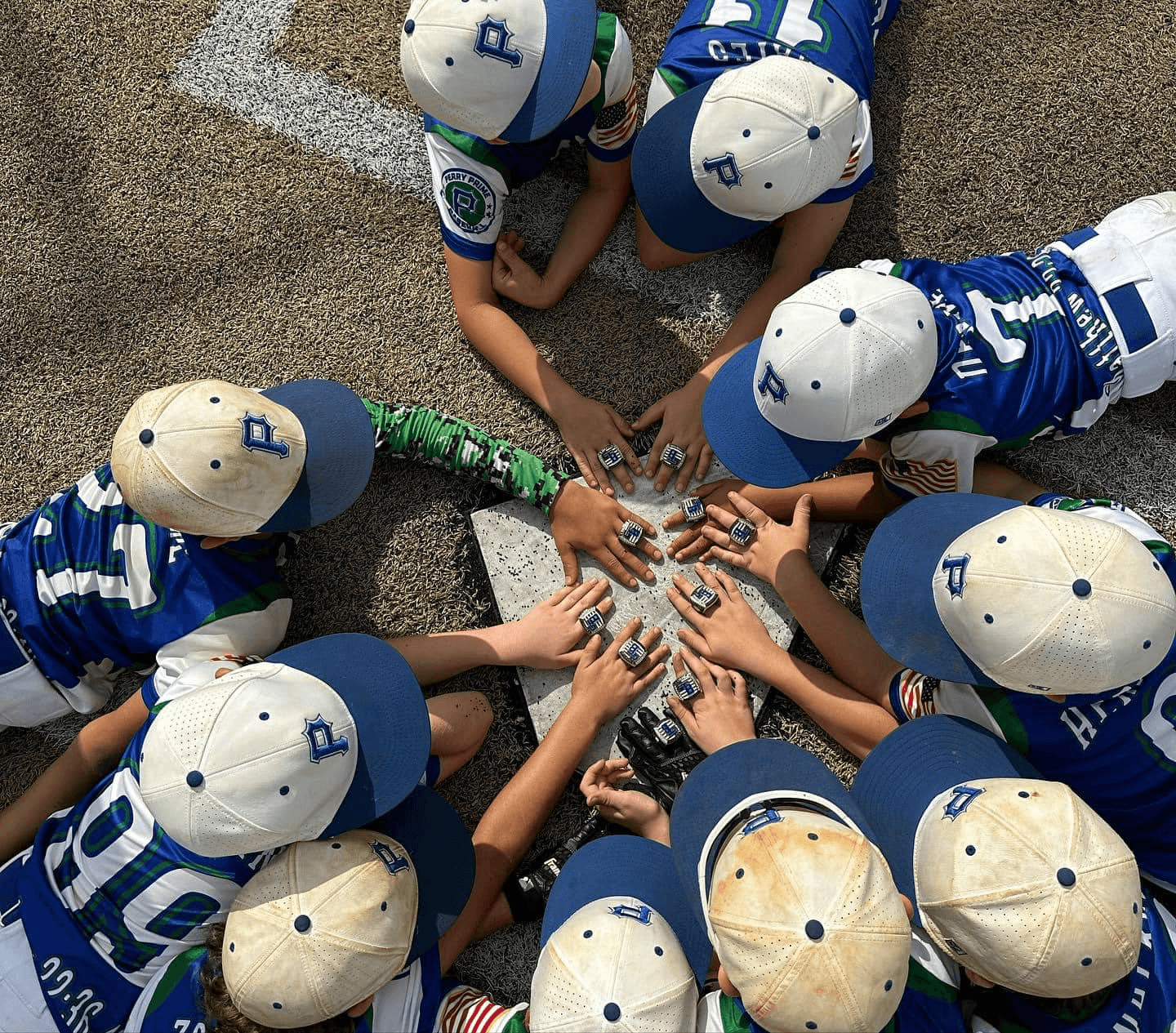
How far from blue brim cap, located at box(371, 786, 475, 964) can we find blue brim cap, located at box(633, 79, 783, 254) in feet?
4.99

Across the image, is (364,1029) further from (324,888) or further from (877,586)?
(877,586)

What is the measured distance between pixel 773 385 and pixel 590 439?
0.70 m

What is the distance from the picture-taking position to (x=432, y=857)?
2229 millimetres

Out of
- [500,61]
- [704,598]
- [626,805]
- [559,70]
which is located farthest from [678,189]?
[626,805]

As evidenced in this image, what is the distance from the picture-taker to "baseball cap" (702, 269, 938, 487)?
2.08 meters

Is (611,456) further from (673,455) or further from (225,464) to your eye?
(225,464)

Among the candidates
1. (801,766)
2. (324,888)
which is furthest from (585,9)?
(324,888)

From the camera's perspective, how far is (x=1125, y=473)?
274 cm

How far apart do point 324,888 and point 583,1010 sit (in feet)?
1.93

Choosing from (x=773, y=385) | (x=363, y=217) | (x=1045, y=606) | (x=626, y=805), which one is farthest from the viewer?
(x=363, y=217)

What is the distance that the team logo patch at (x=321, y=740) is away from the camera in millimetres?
1982

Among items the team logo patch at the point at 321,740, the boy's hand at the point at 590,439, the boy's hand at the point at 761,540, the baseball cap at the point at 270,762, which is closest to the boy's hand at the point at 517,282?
the boy's hand at the point at 590,439

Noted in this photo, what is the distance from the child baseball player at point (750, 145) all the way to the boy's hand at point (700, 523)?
0.21 feet

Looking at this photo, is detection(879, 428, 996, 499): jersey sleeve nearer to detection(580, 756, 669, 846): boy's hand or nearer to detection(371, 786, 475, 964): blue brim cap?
detection(580, 756, 669, 846): boy's hand
